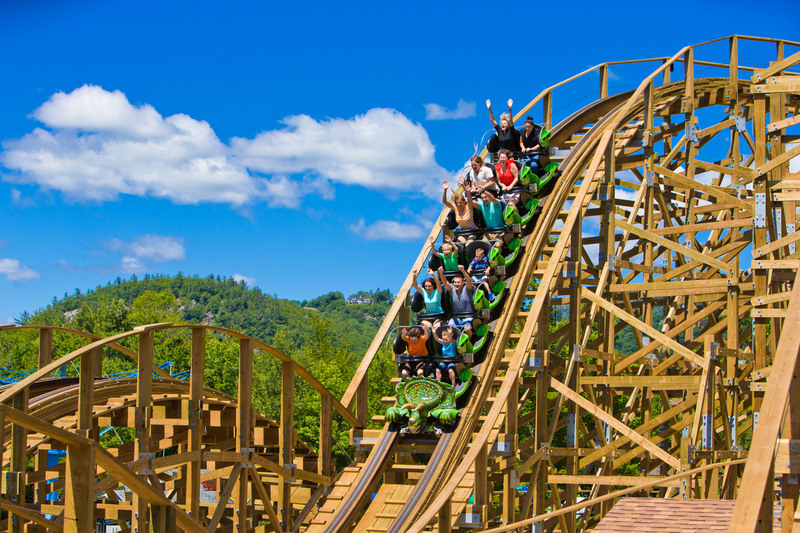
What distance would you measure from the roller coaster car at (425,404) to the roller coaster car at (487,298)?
104cm

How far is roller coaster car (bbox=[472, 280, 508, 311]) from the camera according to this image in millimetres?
11297

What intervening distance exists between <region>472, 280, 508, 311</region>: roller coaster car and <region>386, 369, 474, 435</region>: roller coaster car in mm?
1042

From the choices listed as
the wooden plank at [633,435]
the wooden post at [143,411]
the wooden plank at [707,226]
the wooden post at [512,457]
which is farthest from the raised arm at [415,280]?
the wooden post at [143,411]

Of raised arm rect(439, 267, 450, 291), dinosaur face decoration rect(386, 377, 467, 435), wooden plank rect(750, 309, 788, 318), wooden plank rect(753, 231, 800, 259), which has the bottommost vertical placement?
dinosaur face decoration rect(386, 377, 467, 435)

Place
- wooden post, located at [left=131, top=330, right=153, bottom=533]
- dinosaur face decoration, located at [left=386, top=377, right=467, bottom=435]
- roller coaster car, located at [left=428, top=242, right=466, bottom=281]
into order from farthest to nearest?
roller coaster car, located at [left=428, top=242, right=466, bottom=281] → dinosaur face decoration, located at [left=386, top=377, right=467, bottom=435] → wooden post, located at [left=131, top=330, right=153, bottom=533]

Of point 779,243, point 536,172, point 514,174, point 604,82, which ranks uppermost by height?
point 604,82

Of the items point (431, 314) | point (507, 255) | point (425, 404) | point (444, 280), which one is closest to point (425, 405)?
point (425, 404)

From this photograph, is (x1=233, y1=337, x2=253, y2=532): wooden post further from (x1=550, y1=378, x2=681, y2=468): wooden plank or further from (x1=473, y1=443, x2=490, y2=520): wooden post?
(x1=550, y1=378, x2=681, y2=468): wooden plank

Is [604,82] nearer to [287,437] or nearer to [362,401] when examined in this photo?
[362,401]

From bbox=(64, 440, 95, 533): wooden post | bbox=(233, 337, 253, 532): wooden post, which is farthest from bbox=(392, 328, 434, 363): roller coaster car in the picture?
bbox=(64, 440, 95, 533): wooden post

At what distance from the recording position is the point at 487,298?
37.6 feet

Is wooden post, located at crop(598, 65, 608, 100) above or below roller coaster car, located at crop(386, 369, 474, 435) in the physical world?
above

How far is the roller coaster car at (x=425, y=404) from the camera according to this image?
33.9ft

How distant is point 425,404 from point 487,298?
1.77m
